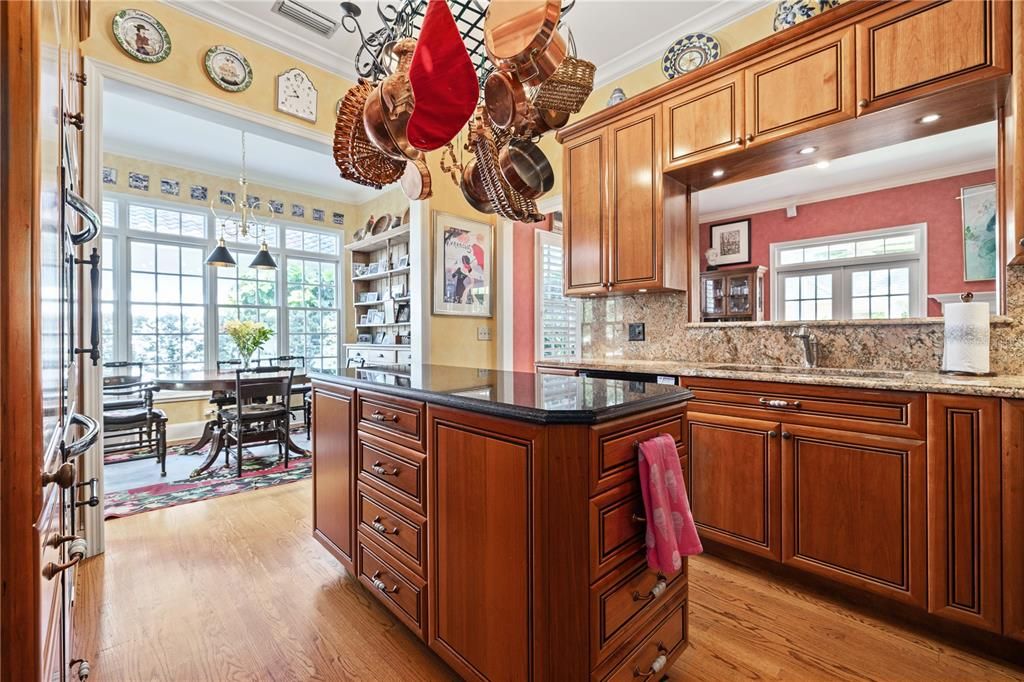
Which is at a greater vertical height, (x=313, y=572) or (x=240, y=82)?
(x=240, y=82)

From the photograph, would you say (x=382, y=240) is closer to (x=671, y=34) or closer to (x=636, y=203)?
(x=636, y=203)

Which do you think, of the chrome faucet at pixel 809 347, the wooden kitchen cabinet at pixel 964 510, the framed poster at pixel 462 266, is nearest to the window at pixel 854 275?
the chrome faucet at pixel 809 347

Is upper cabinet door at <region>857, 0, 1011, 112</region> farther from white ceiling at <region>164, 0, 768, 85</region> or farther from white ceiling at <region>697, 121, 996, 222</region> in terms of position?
white ceiling at <region>164, 0, 768, 85</region>

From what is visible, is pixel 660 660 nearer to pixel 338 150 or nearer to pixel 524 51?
pixel 524 51

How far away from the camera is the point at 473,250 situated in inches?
160

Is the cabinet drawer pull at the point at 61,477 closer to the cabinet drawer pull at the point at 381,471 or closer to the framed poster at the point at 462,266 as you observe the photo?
the cabinet drawer pull at the point at 381,471

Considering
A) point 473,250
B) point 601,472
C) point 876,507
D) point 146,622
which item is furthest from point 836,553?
point 473,250

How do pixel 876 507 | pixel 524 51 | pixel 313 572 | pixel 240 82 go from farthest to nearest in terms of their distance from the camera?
pixel 240 82
pixel 313 572
pixel 876 507
pixel 524 51

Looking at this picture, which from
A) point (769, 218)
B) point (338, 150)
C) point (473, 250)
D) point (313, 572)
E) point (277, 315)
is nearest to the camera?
point (338, 150)

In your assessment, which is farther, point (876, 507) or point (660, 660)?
point (876, 507)

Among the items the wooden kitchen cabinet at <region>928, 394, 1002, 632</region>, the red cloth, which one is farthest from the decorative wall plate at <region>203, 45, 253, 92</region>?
the wooden kitchen cabinet at <region>928, 394, 1002, 632</region>

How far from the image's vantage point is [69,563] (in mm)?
765

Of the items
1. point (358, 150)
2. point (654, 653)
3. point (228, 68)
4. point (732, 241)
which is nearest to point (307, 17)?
point (228, 68)

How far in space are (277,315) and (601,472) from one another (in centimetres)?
593
